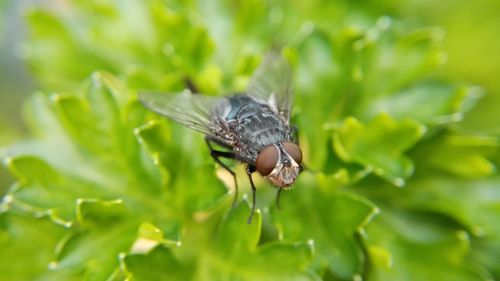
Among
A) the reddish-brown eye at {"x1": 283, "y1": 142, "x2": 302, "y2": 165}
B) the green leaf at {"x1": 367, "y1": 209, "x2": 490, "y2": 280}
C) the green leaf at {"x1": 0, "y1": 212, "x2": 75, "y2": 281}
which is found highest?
the reddish-brown eye at {"x1": 283, "y1": 142, "x2": 302, "y2": 165}

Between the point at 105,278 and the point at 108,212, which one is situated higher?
the point at 108,212

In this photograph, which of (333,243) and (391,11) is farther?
(391,11)

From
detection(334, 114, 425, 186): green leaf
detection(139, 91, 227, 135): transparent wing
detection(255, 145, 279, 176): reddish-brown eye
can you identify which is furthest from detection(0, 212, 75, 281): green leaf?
detection(334, 114, 425, 186): green leaf

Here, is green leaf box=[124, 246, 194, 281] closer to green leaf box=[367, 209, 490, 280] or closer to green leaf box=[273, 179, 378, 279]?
green leaf box=[273, 179, 378, 279]

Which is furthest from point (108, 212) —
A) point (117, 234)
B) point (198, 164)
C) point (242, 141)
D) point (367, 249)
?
point (367, 249)

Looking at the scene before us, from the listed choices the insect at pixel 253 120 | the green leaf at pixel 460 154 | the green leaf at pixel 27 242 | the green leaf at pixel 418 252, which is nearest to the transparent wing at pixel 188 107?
the insect at pixel 253 120

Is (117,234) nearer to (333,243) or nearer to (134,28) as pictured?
(333,243)

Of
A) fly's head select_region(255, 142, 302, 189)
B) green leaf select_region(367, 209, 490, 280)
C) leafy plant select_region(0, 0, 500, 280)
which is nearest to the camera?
fly's head select_region(255, 142, 302, 189)

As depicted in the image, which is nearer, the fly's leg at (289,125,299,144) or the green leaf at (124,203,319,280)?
the green leaf at (124,203,319,280)

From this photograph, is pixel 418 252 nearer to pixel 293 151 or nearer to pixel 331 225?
pixel 331 225
